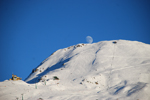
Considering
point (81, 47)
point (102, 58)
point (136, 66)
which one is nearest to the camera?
point (136, 66)

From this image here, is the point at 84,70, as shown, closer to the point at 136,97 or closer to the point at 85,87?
A: the point at 85,87

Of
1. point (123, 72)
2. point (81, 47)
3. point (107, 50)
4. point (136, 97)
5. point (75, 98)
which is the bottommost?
point (136, 97)

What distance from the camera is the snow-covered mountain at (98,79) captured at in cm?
2252

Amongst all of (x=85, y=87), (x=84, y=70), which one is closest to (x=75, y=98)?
(x=85, y=87)

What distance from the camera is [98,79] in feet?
106

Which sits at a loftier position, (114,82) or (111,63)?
(111,63)

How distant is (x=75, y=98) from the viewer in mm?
21547

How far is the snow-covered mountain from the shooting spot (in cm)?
2252

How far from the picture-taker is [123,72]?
3381 cm

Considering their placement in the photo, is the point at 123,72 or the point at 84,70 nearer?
the point at 123,72

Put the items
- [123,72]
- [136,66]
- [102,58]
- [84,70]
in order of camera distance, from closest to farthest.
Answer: [123,72], [136,66], [84,70], [102,58]

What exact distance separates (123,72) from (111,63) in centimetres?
642

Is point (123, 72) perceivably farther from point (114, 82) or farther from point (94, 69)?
point (94, 69)

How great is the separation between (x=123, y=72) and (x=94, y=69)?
8.61 metres
